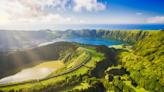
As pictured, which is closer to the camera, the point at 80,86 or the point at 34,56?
the point at 80,86

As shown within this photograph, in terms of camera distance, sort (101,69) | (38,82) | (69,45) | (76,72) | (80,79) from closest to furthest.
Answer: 1. (38,82)
2. (80,79)
3. (76,72)
4. (101,69)
5. (69,45)

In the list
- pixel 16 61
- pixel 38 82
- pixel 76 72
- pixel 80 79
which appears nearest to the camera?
pixel 38 82

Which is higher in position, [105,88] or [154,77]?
[154,77]

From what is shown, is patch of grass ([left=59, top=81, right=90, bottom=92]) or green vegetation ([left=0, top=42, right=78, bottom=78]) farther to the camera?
green vegetation ([left=0, top=42, right=78, bottom=78])

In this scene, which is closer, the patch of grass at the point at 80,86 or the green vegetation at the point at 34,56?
the patch of grass at the point at 80,86

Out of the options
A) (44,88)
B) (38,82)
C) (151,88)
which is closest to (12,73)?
(38,82)

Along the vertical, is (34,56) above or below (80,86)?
below

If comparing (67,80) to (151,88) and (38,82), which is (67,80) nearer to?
(38,82)

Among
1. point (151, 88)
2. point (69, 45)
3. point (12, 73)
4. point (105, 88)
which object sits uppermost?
point (69, 45)

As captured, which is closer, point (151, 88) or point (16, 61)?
point (151, 88)
